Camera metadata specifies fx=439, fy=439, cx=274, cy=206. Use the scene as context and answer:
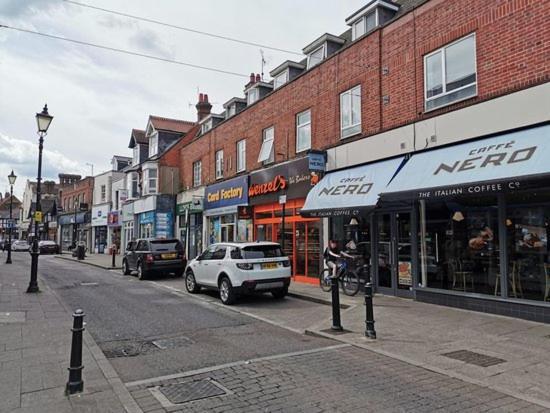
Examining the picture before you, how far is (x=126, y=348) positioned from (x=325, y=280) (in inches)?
288

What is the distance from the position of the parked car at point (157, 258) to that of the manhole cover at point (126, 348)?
9937 millimetres

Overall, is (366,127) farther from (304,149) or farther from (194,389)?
(194,389)

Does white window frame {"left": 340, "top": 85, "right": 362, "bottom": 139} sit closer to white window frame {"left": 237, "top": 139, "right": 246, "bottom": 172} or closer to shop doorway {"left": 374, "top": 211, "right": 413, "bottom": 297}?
shop doorway {"left": 374, "top": 211, "right": 413, "bottom": 297}

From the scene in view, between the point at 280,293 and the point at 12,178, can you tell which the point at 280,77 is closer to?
the point at 280,293

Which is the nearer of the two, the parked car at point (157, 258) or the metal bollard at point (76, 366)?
the metal bollard at point (76, 366)

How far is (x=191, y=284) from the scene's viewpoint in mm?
13602

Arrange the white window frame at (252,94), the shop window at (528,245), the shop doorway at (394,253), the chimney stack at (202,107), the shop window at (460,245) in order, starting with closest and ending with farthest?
the shop window at (528,245) < the shop window at (460,245) < the shop doorway at (394,253) < the white window frame at (252,94) < the chimney stack at (202,107)

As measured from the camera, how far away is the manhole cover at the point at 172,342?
7246 mm

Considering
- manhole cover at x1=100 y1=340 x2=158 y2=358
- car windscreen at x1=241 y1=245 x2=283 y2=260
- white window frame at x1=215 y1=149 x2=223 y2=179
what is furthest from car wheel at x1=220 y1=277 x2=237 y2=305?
white window frame at x1=215 y1=149 x2=223 y2=179

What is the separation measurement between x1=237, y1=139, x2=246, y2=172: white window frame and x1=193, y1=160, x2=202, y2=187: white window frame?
5.41m

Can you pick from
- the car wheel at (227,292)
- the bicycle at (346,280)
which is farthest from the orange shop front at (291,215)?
the car wheel at (227,292)

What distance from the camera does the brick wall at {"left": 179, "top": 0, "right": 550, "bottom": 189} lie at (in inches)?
350

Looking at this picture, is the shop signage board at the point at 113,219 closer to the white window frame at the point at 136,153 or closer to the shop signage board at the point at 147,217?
the white window frame at the point at 136,153

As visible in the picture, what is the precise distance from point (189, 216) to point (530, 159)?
2112cm
